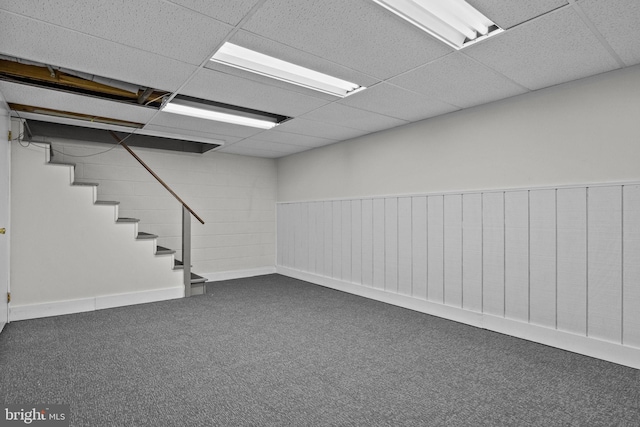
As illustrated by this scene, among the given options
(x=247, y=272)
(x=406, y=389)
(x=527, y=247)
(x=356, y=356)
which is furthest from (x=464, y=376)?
(x=247, y=272)

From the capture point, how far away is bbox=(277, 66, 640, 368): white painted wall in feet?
8.34

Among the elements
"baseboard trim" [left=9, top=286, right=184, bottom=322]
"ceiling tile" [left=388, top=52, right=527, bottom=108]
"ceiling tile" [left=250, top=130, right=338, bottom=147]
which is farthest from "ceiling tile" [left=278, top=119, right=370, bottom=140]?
"baseboard trim" [left=9, top=286, right=184, bottom=322]

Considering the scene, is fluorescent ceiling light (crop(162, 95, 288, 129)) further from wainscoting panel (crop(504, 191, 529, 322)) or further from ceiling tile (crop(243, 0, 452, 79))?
wainscoting panel (crop(504, 191, 529, 322))

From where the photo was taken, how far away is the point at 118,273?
4137 mm

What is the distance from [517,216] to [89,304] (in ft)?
15.4

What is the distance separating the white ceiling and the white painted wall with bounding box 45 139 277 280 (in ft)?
4.77

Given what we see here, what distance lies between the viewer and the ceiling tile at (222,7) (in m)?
1.76

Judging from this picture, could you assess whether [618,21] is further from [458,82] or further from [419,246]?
[419,246]

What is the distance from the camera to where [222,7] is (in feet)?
5.90

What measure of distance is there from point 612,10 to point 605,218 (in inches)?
59.3

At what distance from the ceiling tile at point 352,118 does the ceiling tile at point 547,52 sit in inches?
54.2

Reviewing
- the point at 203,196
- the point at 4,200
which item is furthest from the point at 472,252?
the point at 4,200

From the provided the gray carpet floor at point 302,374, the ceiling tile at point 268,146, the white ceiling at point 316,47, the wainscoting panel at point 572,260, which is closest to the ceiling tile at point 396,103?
the white ceiling at point 316,47

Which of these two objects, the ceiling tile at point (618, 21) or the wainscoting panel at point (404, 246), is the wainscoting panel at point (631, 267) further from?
the wainscoting panel at point (404, 246)
